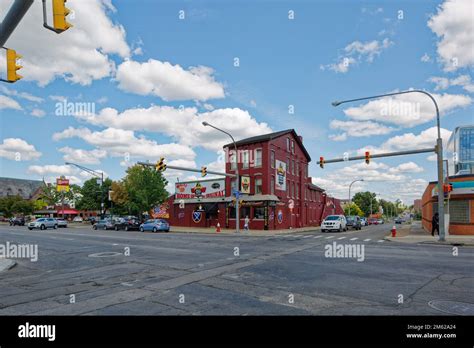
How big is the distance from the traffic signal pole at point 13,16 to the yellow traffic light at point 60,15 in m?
0.62

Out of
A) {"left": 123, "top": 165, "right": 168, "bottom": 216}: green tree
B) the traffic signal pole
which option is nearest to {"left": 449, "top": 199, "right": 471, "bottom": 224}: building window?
the traffic signal pole

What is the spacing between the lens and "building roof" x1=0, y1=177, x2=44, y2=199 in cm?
11100

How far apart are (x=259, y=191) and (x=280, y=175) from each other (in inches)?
→ 143

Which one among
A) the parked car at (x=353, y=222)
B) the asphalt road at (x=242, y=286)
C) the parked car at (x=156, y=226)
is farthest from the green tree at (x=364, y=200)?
the asphalt road at (x=242, y=286)

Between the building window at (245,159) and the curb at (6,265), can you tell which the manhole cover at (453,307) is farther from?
the building window at (245,159)

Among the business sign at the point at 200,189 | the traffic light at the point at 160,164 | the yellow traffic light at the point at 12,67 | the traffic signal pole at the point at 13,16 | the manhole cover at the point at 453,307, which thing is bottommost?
the manhole cover at the point at 453,307

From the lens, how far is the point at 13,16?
6910mm

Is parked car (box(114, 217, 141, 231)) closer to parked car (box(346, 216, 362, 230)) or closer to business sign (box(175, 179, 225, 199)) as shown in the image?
business sign (box(175, 179, 225, 199))

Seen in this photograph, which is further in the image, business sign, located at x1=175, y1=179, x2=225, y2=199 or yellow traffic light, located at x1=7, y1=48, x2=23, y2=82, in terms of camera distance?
business sign, located at x1=175, y1=179, x2=225, y2=199

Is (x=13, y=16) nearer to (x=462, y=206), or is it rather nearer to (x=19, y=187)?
(x=462, y=206)

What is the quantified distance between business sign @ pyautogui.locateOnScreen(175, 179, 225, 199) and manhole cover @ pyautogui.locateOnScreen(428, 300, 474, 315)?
1396 inches

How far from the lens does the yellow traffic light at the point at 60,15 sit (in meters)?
6.46
